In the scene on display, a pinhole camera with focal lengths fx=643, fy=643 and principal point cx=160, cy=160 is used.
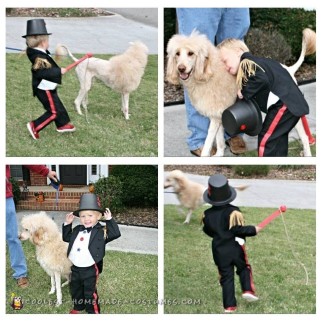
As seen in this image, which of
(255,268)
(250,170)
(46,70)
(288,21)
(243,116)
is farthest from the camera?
(288,21)

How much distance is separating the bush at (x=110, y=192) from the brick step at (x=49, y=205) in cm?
21

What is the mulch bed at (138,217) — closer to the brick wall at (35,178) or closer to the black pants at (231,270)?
the brick wall at (35,178)

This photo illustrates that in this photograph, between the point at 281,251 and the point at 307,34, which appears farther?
the point at 281,251

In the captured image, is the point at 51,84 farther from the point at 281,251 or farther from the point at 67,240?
the point at 281,251

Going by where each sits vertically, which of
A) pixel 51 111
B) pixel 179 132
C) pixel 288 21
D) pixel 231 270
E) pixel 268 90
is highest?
pixel 288 21

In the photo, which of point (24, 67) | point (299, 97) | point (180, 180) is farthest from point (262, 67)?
point (24, 67)

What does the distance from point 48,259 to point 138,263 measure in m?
0.80

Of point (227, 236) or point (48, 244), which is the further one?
point (48, 244)

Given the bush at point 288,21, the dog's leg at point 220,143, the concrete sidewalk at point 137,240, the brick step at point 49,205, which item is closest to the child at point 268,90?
the dog's leg at point 220,143

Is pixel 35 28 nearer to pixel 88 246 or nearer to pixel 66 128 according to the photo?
pixel 66 128

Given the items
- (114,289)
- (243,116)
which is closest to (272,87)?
(243,116)

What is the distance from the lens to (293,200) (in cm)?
579

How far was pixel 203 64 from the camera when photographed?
4164 millimetres

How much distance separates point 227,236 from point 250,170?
1.31 m
